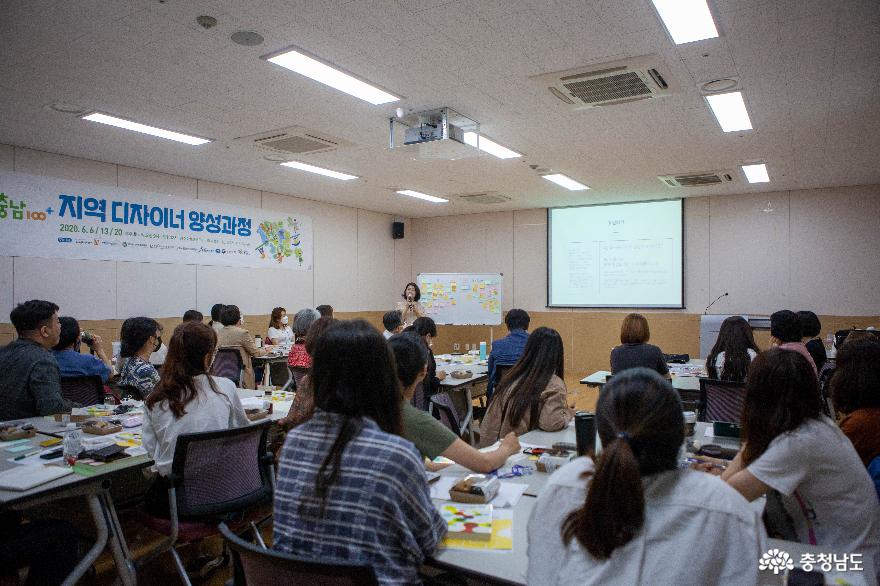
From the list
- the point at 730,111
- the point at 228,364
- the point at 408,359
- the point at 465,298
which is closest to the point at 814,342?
the point at 730,111

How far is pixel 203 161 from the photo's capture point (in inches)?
272

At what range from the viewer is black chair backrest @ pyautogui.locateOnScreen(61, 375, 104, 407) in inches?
156

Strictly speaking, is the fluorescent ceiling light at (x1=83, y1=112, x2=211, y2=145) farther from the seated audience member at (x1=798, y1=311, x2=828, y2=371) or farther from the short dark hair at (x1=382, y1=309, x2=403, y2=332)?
the seated audience member at (x1=798, y1=311, x2=828, y2=371)

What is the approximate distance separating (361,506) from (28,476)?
1.83 meters

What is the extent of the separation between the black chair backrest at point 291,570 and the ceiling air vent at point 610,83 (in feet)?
12.3

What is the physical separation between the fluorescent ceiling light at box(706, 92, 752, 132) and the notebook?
4.96 m

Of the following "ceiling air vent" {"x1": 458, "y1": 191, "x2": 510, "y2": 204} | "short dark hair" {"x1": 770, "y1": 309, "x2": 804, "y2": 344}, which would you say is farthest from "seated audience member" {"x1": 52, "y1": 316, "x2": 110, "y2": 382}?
"ceiling air vent" {"x1": 458, "y1": 191, "x2": 510, "y2": 204}

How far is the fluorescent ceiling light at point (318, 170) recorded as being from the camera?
23.3 ft

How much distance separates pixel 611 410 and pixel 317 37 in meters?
3.16

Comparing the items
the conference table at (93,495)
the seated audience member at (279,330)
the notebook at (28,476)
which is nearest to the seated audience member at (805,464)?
the conference table at (93,495)

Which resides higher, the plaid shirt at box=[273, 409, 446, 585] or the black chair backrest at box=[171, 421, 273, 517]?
the plaid shirt at box=[273, 409, 446, 585]

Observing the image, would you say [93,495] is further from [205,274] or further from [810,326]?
[205,274]

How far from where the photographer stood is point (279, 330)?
8.34 m

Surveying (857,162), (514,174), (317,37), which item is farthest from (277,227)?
(857,162)
